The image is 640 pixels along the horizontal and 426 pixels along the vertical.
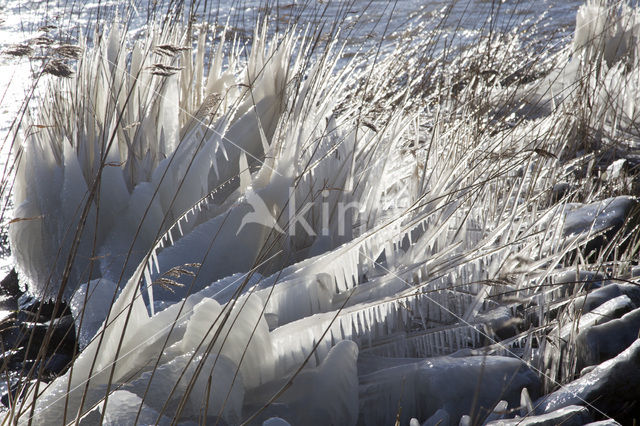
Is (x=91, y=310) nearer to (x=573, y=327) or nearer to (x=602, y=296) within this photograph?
(x=573, y=327)

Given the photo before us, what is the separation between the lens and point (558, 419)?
3.76 ft

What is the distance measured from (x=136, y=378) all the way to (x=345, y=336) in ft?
1.39

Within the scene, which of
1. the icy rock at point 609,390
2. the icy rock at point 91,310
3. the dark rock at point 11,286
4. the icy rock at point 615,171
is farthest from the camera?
the icy rock at point 615,171

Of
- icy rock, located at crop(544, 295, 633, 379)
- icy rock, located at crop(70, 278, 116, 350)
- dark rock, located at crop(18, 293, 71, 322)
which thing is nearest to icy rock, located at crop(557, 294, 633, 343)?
icy rock, located at crop(544, 295, 633, 379)

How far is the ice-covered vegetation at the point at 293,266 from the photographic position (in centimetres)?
125

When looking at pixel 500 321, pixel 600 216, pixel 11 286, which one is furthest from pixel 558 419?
pixel 11 286

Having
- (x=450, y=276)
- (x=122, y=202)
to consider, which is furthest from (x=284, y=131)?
(x=450, y=276)

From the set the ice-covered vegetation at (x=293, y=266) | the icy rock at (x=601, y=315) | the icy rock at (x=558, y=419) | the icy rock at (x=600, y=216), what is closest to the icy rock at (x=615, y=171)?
the ice-covered vegetation at (x=293, y=266)

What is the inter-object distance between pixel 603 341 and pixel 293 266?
2.30 feet

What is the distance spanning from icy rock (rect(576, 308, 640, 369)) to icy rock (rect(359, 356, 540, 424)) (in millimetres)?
153

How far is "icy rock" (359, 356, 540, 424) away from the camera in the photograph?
51.0 inches

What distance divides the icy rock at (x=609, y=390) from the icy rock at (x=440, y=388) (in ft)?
0.26

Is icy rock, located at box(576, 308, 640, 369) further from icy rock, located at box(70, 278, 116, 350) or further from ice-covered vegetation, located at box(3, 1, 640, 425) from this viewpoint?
icy rock, located at box(70, 278, 116, 350)

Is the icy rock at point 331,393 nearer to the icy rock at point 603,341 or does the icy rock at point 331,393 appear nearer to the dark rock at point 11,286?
the icy rock at point 603,341
